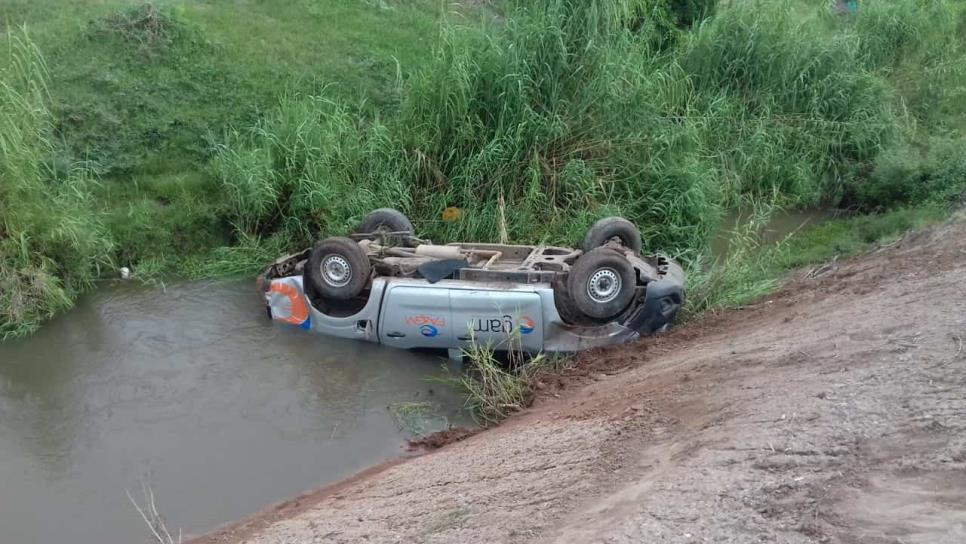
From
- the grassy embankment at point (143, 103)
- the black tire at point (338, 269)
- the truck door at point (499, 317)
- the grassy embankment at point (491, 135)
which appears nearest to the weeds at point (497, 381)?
the truck door at point (499, 317)

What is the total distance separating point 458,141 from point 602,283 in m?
3.42

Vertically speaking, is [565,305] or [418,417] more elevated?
[565,305]

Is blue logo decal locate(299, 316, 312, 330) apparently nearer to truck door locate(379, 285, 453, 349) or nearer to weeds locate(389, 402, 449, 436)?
truck door locate(379, 285, 453, 349)

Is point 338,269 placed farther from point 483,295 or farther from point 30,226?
point 30,226

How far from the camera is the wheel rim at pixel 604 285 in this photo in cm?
785

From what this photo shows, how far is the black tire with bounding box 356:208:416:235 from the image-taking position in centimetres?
964

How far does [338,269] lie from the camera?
845cm

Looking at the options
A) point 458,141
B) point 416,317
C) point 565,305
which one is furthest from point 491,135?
point 565,305

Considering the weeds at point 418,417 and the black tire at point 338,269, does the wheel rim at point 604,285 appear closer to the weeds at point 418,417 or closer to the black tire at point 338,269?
the weeds at point 418,417

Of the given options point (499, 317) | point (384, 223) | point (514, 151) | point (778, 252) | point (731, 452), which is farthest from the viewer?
point (514, 151)

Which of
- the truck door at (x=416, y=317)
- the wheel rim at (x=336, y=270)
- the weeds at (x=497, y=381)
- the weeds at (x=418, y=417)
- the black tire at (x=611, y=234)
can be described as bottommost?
the weeds at (x=418, y=417)

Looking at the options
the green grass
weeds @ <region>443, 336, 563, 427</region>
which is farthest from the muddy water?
the green grass

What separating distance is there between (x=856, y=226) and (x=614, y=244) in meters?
3.93

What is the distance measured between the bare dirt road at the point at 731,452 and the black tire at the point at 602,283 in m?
0.45
